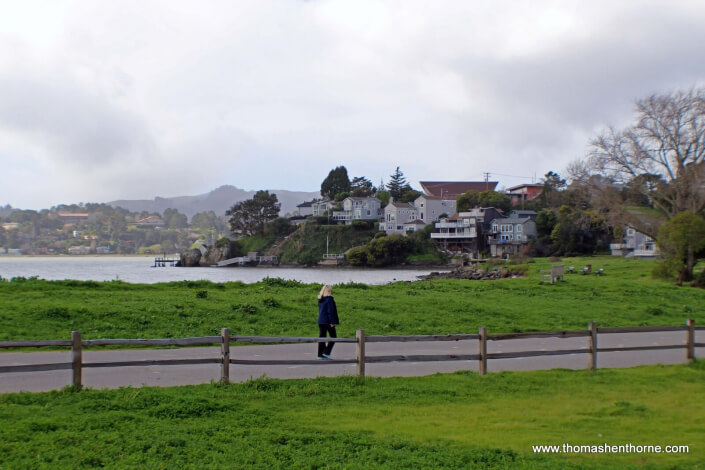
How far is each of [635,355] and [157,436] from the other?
1390cm

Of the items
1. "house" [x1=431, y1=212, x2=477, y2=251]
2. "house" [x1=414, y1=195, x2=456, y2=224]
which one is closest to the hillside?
"house" [x1=414, y1=195, x2=456, y2=224]

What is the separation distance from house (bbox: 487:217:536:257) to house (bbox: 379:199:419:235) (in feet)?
79.3

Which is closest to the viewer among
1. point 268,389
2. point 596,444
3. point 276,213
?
point 596,444

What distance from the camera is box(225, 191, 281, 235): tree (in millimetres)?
163375

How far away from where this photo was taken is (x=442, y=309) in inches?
948

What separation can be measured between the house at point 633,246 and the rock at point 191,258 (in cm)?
9571

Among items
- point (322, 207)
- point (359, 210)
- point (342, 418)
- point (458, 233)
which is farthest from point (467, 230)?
point (342, 418)

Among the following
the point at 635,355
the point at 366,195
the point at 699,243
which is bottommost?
the point at 635,355

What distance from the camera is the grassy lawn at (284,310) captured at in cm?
1867

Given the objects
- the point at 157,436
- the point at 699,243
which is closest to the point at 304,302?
the point at 157,436

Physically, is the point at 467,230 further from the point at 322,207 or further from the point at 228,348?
the point at 228,348

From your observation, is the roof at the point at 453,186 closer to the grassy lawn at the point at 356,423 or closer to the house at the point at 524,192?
the house at the point at 524,192

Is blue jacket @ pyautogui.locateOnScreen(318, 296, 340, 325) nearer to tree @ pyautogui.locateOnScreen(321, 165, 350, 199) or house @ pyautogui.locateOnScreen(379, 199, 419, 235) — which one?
house @ pyautogui.locateOnScreen(379, 199, 419, 235)

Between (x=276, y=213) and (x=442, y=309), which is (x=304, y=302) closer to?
(x=442, y=309)
